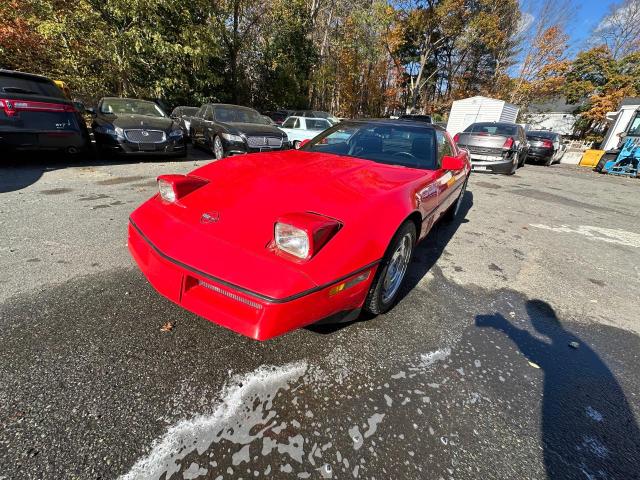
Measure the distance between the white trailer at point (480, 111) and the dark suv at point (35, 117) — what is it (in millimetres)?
22526

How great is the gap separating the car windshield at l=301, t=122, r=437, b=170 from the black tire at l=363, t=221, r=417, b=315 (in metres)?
0.77

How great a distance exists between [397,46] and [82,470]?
31089mm

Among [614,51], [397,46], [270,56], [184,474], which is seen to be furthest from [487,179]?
[614,51]

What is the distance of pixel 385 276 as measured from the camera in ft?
6.63

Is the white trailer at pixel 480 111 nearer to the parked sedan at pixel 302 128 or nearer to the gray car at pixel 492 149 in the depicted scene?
the gray car at pixel 492 149

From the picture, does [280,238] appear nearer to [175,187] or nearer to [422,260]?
[175,187]

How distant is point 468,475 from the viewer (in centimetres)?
128

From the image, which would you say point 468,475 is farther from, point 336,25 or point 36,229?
point 336,25

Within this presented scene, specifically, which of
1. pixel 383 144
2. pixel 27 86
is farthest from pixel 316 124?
pixel 383 144

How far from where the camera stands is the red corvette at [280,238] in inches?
56.1

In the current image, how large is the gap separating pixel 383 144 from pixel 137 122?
238 inches

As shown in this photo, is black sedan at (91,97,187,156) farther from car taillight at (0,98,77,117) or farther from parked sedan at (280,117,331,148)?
parked sedan at (280,117,331,148)

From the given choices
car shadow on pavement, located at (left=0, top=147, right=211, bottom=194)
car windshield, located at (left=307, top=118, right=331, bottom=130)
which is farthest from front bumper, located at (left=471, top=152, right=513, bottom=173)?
car shadow on pavement, located at (left=0, top=147, right=211, bottom=194)

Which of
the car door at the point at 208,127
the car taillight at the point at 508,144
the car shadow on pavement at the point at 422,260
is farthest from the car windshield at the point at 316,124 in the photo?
the car shadow on pavement at the point at 422,260
